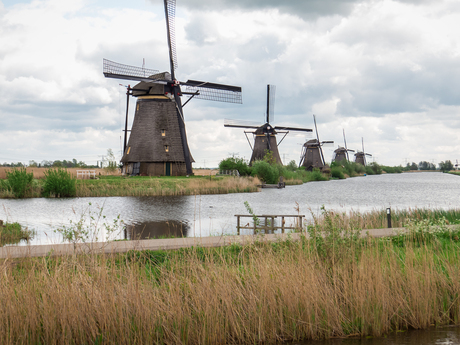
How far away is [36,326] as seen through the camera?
384 centimetres

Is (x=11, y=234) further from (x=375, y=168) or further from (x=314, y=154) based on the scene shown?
(x=375, y=168)

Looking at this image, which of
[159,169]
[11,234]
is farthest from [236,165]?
[11,234]

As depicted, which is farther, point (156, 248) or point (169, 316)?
point (156, 248)

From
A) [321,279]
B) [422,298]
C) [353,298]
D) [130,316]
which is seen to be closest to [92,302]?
[130,316]

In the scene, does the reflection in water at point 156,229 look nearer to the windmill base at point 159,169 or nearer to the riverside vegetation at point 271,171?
the windmill base at point 159,169

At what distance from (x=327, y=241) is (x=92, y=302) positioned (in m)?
3.10

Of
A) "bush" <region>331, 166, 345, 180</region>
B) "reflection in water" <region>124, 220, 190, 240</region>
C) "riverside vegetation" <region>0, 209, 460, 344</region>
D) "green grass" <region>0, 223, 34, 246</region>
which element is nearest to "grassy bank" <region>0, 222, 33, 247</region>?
"green grass" <region>0, 223, 34, 246</region>

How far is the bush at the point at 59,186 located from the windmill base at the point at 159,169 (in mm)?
8732

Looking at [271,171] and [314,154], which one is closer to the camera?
[271,171]

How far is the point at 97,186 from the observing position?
89.5ft

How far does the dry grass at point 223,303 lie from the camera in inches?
150

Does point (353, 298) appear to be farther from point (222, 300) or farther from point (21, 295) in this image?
point (21, 295)

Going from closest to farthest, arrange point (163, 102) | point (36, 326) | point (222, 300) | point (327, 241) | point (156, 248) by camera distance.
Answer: point (36, 326) < point (222, 300) < point (327, 241) < point (156, 248) < point (163, 102)

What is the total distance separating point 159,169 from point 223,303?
98.8 feet
